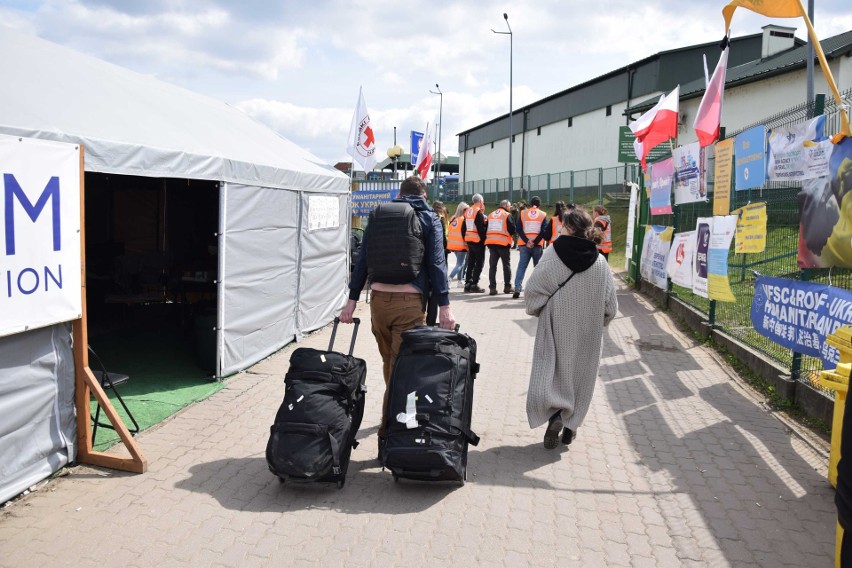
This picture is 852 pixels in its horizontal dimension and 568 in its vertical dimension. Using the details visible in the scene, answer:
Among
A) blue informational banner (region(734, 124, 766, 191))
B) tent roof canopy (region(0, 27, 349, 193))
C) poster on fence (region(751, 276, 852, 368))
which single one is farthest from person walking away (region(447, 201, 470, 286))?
poster on fence (region(751, 276, 852, 368))

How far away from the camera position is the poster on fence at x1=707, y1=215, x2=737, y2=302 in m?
7.83

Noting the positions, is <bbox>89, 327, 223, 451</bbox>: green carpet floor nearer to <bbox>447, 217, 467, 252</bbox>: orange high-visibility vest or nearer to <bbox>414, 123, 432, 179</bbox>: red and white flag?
<bbox>447, 217, 467, 252</bbox>: orange high-visibility vest

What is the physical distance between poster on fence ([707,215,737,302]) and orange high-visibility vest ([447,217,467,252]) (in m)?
6.60

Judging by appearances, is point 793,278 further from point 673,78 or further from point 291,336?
point 673,78

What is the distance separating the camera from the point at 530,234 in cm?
1339

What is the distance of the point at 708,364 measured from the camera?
818 cm

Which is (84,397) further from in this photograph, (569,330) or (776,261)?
(776,261)

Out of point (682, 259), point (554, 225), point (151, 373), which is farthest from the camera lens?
point (554, 225)

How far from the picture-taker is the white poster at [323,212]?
9475 mm

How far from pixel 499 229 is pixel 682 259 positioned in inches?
168

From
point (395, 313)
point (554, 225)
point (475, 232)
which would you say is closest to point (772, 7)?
point (395, 313)

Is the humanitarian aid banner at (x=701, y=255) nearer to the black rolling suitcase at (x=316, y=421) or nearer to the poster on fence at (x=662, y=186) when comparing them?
the poster on fence at (x=662, y=186)

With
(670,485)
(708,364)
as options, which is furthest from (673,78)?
(670,485)

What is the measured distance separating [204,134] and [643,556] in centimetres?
604
